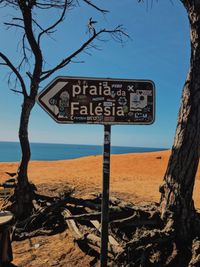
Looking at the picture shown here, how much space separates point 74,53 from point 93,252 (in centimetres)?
492

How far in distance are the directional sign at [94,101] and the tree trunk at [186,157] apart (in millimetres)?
1691

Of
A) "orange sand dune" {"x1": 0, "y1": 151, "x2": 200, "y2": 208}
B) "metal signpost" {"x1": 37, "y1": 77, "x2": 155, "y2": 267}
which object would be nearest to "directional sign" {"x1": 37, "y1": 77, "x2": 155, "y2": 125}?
"metal signpost" {"x1": 37, "y1": 77, "x2": 155, "y2": 267}

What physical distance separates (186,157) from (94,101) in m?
2.17

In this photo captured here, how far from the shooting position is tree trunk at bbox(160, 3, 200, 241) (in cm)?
505

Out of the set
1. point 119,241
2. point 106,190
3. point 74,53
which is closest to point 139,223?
point 119,241

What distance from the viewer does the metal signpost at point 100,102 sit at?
3.50m

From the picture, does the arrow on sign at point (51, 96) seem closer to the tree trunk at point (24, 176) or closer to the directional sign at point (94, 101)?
the directional sign at point (94, 101)

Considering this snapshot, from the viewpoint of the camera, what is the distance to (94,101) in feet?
11.5

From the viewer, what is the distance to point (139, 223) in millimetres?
5457

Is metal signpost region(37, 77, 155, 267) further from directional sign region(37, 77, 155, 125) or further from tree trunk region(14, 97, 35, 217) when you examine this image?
tree trunk region(14, 97, 35, 217)

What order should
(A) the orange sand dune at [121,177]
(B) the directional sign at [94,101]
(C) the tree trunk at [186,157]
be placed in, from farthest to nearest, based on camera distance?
(A) the orange sand dune at [121,177]
(C) the tree trunk at [186,157]
(B) the directional sign at [94,101]

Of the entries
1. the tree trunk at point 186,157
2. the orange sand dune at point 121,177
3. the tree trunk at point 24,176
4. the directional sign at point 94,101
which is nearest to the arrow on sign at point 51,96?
the directional sign at point 94,101

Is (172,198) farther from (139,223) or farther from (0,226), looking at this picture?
(0,226)

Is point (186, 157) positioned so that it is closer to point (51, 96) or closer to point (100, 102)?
point (100, 102)
